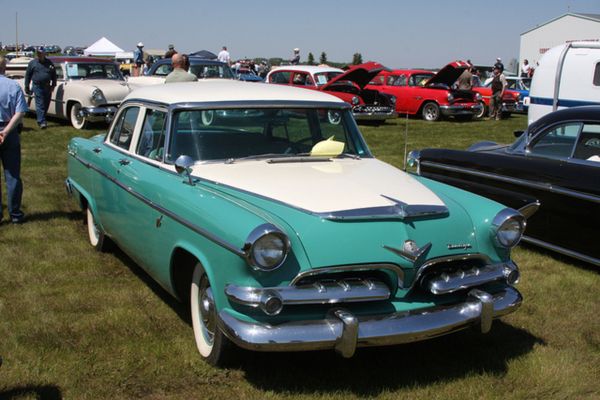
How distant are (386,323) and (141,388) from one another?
134 centimetres

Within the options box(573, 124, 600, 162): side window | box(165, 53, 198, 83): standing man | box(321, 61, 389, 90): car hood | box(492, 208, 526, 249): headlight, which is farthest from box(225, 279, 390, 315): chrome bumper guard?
box(321, 61, 389, 90): car hood

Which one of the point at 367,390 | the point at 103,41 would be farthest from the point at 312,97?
the point at 103,41

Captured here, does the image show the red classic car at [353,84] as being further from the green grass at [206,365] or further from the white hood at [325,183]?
the white hood at [325,183]

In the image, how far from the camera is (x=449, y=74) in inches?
735

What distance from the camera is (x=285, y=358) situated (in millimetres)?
3992

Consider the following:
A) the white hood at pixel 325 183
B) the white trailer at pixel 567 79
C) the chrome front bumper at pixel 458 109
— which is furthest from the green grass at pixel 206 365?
the chrome front bumper at pixel 458 109

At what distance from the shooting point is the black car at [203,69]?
15.5m

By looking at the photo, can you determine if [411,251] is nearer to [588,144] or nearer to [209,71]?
[588,144]

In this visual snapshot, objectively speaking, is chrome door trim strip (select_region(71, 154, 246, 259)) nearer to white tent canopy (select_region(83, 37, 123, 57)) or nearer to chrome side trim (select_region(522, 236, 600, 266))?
chrome side trim (select_region(522, 236, 600, 266))

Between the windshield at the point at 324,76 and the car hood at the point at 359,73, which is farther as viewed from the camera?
the windshield at the point at 324,76

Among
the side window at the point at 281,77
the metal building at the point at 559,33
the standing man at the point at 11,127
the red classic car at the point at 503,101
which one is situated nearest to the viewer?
the standing man at the point at 11,127

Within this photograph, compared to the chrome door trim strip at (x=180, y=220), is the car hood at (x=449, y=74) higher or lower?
higher

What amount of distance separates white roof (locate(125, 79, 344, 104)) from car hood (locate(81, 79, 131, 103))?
8396 millimetres

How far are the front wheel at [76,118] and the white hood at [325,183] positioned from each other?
10312 mm
